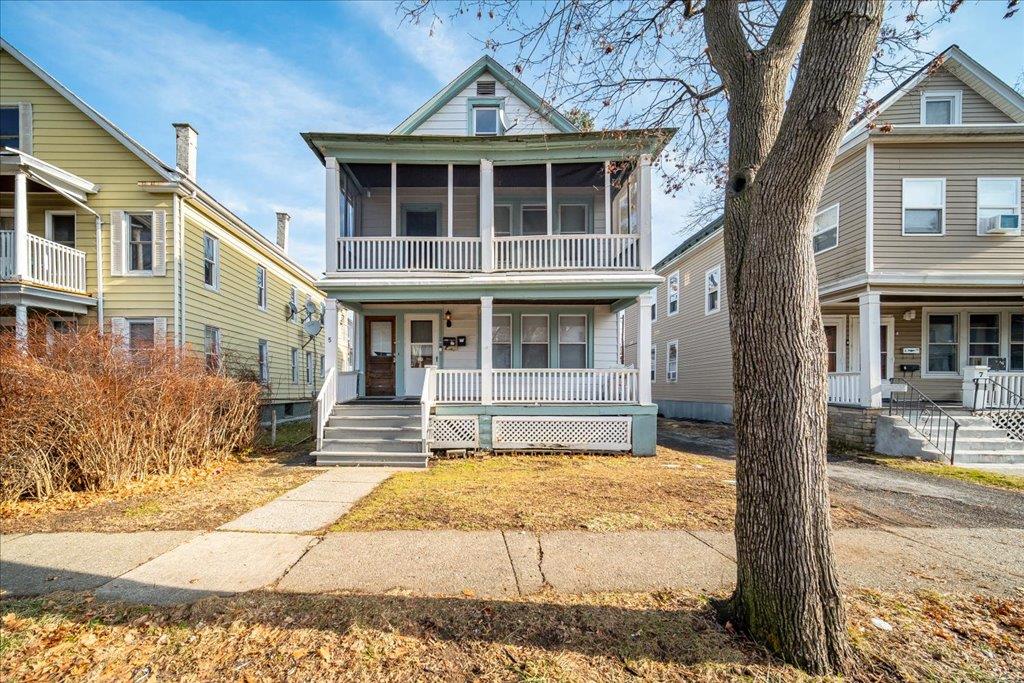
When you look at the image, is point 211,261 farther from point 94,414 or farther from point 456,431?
point 456,431

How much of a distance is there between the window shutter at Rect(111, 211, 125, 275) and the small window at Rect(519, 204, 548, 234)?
10.5m

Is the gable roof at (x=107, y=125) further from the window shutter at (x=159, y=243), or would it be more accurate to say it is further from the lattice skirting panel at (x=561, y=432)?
the lattice skirting panel at (x=561, y=432)

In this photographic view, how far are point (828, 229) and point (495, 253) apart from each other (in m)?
8.98

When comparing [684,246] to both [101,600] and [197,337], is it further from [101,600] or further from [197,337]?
[101,600]

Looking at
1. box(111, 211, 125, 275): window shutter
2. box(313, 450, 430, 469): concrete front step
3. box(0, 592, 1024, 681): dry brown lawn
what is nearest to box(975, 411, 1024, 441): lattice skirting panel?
box(0, 592, 1024, 681): dry brown lawn

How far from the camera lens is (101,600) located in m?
3.38

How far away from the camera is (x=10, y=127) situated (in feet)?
38.7

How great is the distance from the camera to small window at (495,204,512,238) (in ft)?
39.2

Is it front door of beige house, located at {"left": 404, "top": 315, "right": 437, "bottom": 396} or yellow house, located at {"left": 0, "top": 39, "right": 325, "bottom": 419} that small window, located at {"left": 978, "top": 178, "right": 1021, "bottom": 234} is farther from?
yellow house, located at {"left": 0, "top": 39, "right": 325, "bottom": 419}

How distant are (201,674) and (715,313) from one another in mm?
17054

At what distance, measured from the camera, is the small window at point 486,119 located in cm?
1230

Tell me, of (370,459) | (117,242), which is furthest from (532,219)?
(117,242)

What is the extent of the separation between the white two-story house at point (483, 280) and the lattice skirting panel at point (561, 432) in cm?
2

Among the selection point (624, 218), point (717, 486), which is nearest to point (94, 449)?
point (717, 486)
